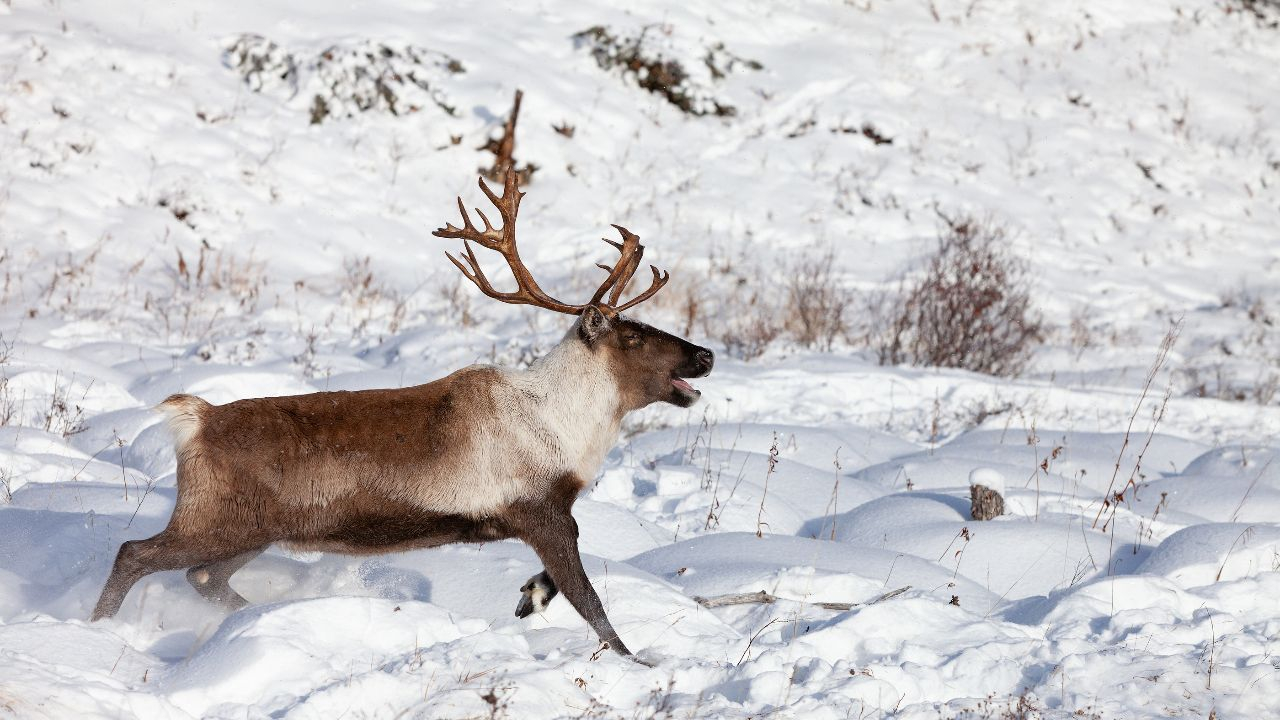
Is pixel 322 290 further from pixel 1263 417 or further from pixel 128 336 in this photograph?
pixel 1263 417

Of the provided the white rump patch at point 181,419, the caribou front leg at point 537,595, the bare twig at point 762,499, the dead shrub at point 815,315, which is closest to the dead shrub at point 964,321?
the dead shrub at point 815,315

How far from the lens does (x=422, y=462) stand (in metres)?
4.22

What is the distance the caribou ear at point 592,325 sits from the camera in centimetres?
458

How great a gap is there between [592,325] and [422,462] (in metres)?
0.92

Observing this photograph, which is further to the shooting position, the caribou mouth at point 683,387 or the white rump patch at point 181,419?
the caribou mouth at point 683,387

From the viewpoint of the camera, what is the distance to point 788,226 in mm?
13945

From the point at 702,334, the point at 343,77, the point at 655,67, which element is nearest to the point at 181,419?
the point at 702,334

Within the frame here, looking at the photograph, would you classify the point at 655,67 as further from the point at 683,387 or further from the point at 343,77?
the point at 683,387

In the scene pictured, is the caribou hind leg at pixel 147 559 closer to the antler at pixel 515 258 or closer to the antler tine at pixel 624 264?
the antler at pixel 515 258

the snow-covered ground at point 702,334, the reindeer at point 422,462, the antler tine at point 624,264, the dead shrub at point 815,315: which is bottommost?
the dead shrub at point 815,315

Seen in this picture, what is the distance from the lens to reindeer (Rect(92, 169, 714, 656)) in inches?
156

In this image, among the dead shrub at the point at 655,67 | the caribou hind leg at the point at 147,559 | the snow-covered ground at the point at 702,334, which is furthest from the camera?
the dead shrub at the point at 655,67

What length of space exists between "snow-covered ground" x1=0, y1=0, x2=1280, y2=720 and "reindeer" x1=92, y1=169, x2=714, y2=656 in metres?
0.29

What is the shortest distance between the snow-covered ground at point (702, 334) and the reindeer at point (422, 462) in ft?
0.96
